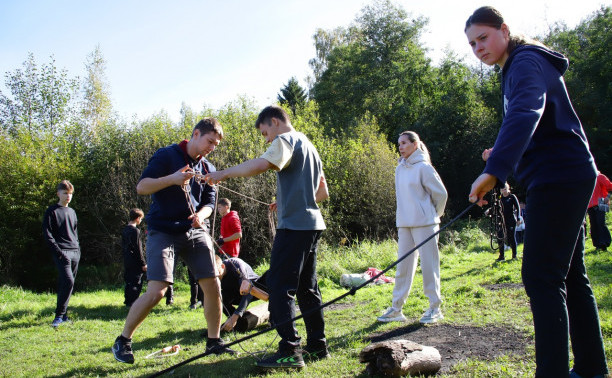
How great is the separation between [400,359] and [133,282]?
661 cm

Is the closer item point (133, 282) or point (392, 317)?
point (392, 317)

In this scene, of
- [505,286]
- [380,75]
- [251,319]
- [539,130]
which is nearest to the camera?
[539,130]

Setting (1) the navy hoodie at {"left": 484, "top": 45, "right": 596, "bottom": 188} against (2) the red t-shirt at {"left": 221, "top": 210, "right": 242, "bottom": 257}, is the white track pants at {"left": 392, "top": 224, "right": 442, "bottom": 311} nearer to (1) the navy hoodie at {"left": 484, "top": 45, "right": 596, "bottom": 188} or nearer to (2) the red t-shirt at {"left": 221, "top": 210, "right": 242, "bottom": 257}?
(1) the navy hoodie at {"left": 484, "top": 45, "right": 596, "bottom": 188}

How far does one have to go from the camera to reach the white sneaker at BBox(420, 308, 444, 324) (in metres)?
4.85

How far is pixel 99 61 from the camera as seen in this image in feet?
106

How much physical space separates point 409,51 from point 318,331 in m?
34.5

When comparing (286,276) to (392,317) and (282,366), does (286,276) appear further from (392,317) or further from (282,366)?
(392,317)

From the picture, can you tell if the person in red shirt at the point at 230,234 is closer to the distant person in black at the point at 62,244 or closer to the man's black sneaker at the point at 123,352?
the distant person in black at the point at 62,244

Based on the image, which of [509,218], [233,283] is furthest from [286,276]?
[509,218]

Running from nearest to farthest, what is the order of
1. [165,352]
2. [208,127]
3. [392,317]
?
[208,127]
[165,352]
[392,317]

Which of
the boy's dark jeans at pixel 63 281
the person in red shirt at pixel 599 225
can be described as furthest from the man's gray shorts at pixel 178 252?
the person in red shirt at pixel 599 225

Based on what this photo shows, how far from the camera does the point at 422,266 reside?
16.3ft

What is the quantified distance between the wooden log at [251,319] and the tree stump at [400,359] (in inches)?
93.4

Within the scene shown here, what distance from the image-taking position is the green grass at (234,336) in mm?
3734
